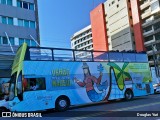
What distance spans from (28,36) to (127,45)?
4454cm

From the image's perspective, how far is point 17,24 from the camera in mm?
35406

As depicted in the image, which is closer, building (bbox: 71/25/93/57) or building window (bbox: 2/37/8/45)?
building window (bbox: 2/37/8/45)

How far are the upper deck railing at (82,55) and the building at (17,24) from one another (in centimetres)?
1419

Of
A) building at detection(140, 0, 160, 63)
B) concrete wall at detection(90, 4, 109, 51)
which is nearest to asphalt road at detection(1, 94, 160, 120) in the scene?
building at detection(140, 0, 160, 63)

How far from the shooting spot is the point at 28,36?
118ft

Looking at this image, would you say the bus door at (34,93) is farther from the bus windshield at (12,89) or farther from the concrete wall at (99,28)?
the concrete wall at (99,28)

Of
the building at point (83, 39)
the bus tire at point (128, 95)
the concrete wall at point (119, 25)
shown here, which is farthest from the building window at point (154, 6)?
the building at point (83, 39)

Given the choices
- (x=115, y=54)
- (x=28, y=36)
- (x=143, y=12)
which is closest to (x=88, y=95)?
(x=115, y=54)

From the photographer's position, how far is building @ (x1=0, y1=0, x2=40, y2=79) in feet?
110

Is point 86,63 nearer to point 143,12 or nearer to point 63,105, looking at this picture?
point 63,105

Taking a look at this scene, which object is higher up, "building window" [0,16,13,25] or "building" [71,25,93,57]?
"building" [71,25,93,57]

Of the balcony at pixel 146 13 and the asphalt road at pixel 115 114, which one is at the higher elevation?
the balcony at pixel 146 13

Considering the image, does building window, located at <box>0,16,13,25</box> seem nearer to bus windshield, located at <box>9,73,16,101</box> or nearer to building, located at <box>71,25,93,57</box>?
bus windshield, located at <box>9,73,16,101</box>

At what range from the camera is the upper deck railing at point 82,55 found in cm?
1666
